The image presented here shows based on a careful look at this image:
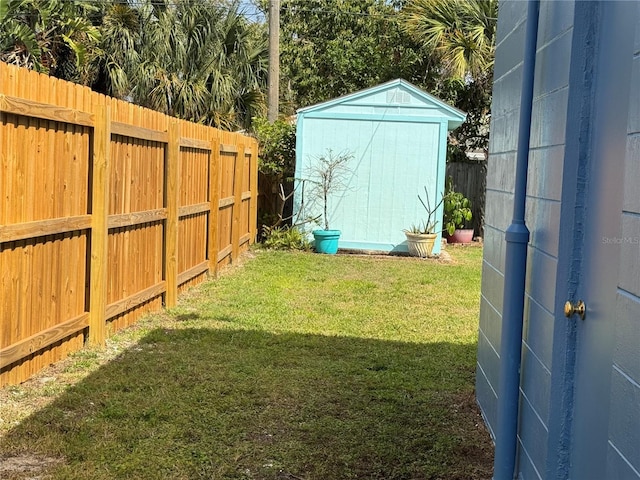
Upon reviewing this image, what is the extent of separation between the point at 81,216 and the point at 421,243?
8013 mm

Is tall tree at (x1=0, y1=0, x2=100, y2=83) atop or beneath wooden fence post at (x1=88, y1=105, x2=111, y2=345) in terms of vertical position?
atop

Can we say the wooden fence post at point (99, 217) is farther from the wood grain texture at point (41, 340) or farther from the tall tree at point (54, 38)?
the tall tree at point (54, 38)

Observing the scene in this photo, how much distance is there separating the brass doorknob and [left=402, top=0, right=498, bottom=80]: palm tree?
523 inches

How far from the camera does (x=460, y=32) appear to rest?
597 inches

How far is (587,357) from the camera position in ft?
7.52

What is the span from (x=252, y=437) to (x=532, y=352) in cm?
174

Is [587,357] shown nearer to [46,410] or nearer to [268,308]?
[46,410]

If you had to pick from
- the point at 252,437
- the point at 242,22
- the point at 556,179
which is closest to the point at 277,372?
the point at 252,437

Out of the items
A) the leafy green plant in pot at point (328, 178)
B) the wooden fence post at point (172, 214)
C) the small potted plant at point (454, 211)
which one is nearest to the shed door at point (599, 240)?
the wooden fence post at point (172, 214)

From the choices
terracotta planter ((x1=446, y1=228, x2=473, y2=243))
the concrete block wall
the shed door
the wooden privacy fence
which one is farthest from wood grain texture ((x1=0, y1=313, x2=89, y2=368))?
terracotta planter ((x1=446, y1=228, x2=473, y2=243))

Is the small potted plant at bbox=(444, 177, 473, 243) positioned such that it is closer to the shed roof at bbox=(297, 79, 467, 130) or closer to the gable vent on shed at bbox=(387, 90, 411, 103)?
the shed roof at bbox=(297, 79, 467, 130)

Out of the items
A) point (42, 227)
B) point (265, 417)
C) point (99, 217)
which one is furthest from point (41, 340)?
point (265, 417)

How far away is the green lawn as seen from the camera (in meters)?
3.68

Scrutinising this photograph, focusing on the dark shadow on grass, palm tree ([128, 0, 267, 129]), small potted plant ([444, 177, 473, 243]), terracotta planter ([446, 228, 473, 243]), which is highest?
palm tree ([128, 0, 267, 129])
